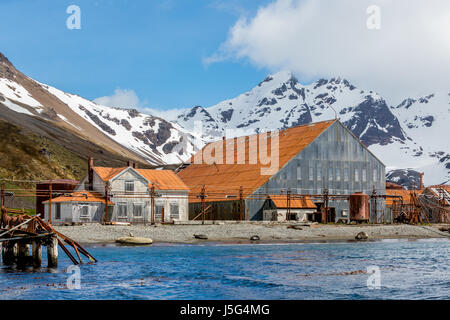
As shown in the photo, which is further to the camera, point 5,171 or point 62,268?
point 5,171

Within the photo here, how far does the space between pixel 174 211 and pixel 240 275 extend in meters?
39.9

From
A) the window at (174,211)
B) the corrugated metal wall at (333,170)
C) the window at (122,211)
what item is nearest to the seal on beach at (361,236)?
the corrugated metal wall at (333,170)

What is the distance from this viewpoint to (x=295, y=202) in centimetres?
7256

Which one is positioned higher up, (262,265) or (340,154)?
(340,154)

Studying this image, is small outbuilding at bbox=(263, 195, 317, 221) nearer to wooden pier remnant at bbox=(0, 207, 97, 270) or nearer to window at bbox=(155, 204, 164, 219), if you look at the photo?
window at bbox=(155, 204, 164, 219)

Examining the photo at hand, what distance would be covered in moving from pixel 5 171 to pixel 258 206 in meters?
95.0

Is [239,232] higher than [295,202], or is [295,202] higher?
[295,202]

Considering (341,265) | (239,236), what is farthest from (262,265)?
(239,236)

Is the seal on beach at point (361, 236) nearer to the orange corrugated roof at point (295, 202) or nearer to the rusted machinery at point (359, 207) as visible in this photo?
the orange corrugated roof at point (295, 202)

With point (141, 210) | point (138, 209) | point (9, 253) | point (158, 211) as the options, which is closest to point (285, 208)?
point (158, 211)

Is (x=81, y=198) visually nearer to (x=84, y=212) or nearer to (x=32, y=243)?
(x=84, y=212)
